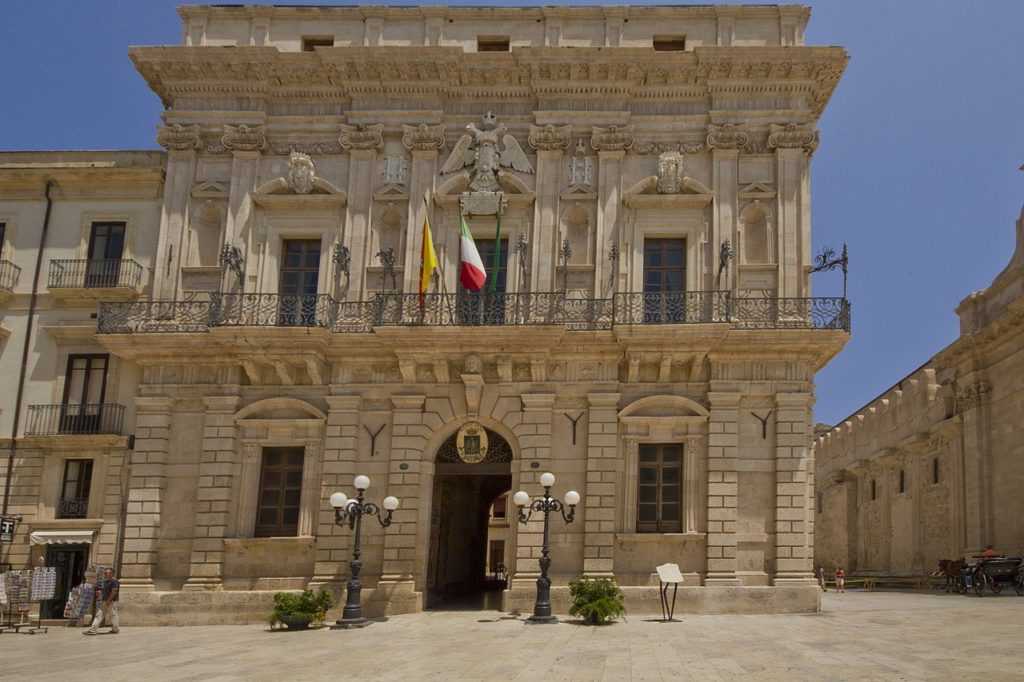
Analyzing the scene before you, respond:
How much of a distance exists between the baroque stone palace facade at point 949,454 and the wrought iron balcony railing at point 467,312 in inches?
442

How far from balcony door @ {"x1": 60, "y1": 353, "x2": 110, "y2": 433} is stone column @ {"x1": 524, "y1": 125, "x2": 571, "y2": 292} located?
32.4 feet

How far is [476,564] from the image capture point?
3025 cm

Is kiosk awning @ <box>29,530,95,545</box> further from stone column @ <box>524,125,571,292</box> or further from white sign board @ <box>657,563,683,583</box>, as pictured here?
white sign board @ <box>657,563,683,583</box>

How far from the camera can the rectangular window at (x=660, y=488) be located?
21.8 meters

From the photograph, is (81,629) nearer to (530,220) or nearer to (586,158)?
(530,220)

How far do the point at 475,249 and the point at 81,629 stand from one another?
439 inches

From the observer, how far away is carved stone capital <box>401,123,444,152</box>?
77.5ft

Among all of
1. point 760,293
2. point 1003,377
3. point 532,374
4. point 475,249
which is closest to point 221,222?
point 475,249

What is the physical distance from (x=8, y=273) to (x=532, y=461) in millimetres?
13247

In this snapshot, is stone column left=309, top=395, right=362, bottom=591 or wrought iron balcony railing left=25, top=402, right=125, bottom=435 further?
wrought iron balcony railing left=25, top=402, right=125, bottom=435

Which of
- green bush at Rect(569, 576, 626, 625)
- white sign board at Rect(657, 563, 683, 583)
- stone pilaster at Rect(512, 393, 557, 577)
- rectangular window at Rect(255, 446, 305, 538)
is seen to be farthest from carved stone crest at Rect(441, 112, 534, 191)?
white sign board at Rect(657, 563, 683, 583)

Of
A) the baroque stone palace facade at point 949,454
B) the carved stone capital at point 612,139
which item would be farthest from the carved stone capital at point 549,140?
the baroque stone palace facade at point 949,454

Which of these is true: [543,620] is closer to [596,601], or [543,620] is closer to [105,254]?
[596,601]

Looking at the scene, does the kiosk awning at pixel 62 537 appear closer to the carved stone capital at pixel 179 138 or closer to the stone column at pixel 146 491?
the stone column at pixel 146 491
